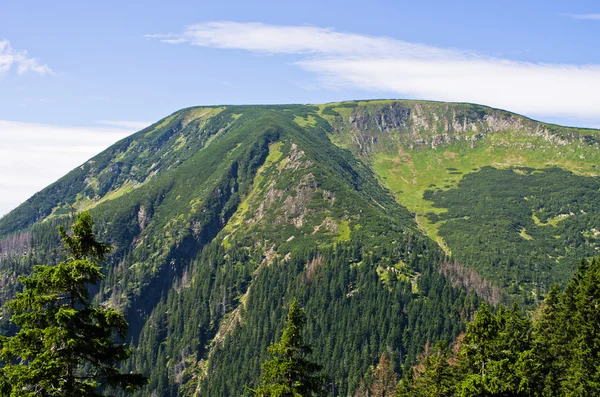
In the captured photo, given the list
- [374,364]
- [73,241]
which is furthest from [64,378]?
[374,364]

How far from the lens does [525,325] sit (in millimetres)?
44469

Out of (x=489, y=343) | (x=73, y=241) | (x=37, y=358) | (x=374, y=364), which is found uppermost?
(x=73, y=241)

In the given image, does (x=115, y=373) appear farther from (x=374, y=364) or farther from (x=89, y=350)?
(x=374, y=364)

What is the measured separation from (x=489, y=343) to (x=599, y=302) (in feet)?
51.4

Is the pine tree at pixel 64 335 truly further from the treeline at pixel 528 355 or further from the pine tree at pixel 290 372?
the treeline at pixel 528 355

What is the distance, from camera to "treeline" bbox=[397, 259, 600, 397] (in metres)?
31.1

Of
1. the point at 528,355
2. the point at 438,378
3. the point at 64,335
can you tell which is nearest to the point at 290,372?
the point at 64,335

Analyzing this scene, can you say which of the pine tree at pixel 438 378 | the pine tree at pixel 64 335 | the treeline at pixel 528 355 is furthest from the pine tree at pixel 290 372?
the pine tree at pixel 438 378

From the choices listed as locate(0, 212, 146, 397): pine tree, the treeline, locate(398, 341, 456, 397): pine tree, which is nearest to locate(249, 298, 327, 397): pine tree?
locate(0, 212, 146, 397): pine tree

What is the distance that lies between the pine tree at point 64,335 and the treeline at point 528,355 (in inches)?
882

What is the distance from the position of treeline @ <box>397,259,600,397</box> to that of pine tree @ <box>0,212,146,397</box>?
22404 mm

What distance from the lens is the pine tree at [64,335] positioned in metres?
20.2

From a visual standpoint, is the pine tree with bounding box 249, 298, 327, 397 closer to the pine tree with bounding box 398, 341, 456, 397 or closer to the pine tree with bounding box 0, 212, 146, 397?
the pine tree with bounding box 0, 212, 146, 397

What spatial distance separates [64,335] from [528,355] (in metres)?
29.6
